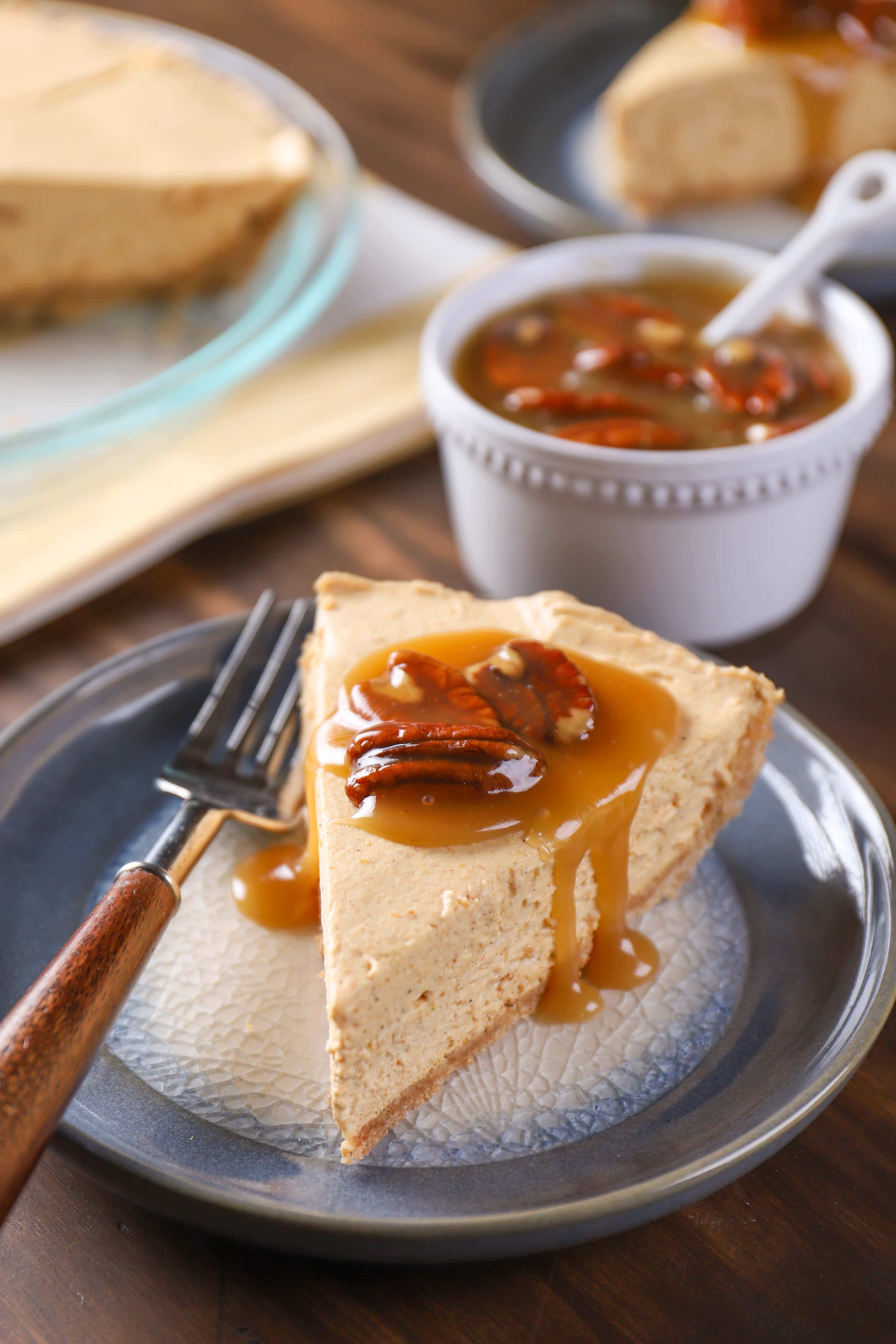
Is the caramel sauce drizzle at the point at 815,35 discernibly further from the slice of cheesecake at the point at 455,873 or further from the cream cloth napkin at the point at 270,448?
the slice of cheesecake at the point at 455,873

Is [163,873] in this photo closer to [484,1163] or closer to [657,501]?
[484,1163]

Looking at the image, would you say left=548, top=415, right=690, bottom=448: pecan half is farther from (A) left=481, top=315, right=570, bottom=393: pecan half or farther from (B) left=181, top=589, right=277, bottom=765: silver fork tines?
(B) left=181, top=589, right=277, bottom=765: silver fork tines

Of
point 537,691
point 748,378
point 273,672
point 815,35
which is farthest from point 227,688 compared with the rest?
point 815,35

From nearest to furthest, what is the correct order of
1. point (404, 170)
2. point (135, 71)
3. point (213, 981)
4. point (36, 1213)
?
point (36, 1213) < point (213, 981) < point (135, 71) < point (404, 170)

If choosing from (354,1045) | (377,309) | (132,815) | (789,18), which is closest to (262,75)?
(377,309)

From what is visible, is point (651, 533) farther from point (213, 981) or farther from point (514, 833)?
point (213, 981)
